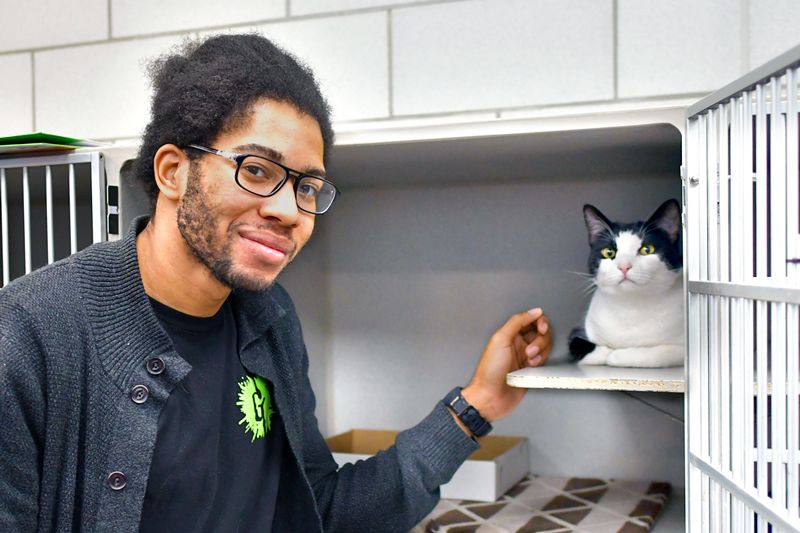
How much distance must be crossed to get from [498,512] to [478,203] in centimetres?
57

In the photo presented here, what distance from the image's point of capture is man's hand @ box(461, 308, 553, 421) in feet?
3.34

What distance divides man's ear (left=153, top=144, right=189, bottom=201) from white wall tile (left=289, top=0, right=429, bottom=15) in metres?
0.79

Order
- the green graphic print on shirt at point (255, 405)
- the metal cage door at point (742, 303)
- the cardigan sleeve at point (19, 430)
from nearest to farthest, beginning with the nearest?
the metal cage door at point (742, 303), the cardigan sleeve at point (19, 430), the green graphic print on shirt at point (255, 405)

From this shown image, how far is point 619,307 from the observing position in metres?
1.06

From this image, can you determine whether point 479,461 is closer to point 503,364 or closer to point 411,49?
point 503,364

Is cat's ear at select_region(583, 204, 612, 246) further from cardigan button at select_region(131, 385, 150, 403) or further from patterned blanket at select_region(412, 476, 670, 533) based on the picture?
cardigan button at select_region(131, 385, 150, 403)

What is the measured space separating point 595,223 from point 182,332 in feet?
2.02

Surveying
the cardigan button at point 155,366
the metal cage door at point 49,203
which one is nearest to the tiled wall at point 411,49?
the metal cage door at point 49,203

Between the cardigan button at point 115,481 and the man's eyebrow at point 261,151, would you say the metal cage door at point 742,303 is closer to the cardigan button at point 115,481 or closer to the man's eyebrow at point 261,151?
the man's eyebrow at point 261,151

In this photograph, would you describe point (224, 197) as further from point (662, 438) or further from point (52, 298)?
point (662, 438)

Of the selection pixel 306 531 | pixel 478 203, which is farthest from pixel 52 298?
pixel 478 203

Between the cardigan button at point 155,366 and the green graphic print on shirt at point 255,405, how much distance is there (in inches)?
5.6

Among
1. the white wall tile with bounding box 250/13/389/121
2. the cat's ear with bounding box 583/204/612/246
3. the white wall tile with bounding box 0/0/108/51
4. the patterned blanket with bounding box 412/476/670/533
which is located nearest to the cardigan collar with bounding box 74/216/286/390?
the patterned blanket with bounding box 412/476/670/533

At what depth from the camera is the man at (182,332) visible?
721 mm
